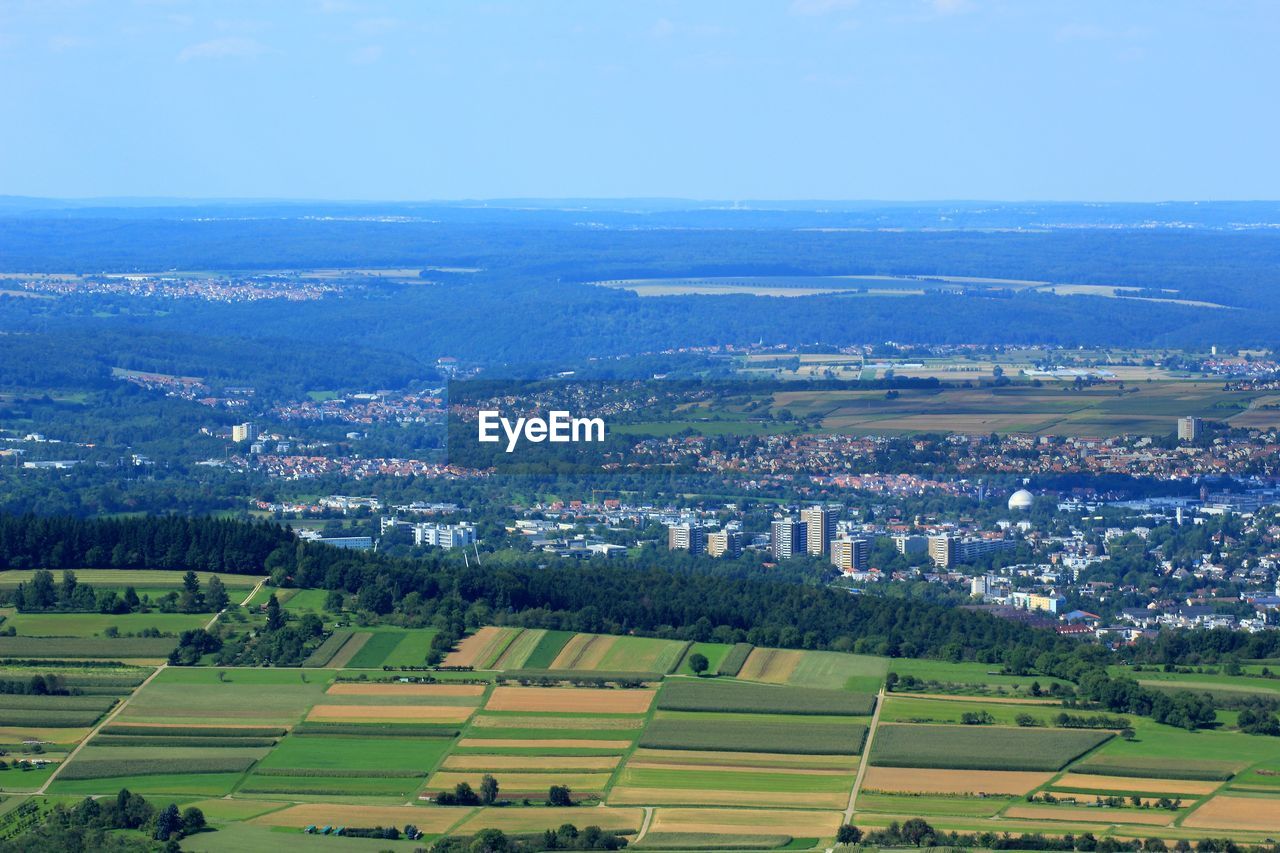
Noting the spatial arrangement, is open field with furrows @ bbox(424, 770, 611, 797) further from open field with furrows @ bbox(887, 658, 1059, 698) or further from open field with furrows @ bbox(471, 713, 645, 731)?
open field with furrows @ bbox(887, 658, 1059, 698)

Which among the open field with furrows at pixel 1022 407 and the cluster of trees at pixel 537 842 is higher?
the cluster of trees at pixel 537 842

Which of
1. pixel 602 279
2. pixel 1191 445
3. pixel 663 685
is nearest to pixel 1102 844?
pixel 663 685

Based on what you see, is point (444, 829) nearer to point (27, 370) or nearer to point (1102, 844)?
point (1102, 844)

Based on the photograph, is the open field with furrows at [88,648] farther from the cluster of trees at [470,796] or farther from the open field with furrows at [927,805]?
the open field with furrows at [927,805]

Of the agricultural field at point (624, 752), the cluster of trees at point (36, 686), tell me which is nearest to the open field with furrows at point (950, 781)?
the agricultural field at point (624, 752)

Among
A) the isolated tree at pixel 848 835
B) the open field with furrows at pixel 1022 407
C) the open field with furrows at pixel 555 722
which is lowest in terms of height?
the open field with furrows at pixel 1022 407

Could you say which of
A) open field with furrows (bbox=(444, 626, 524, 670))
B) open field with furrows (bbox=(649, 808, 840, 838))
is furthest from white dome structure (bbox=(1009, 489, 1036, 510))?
open field with furrows (bbox=(649, 808, 840, 838))
